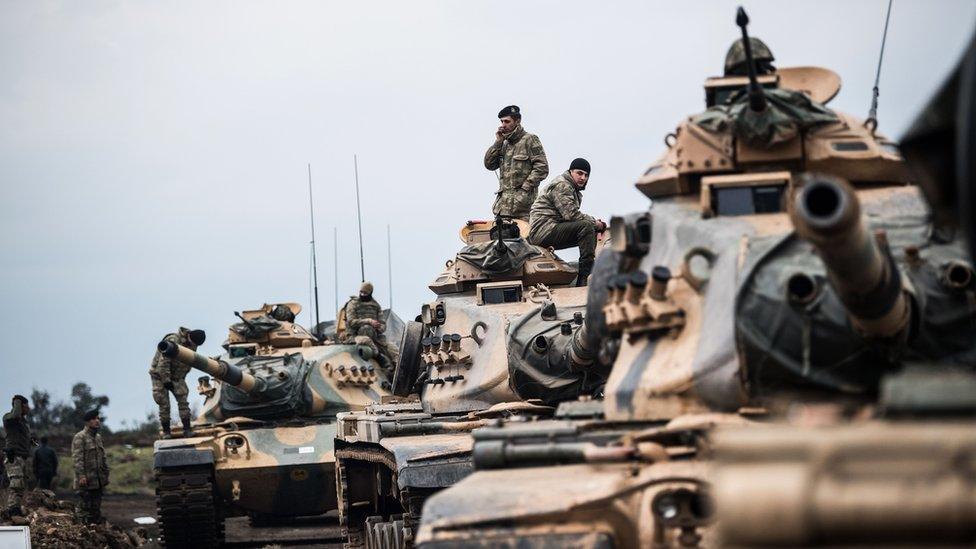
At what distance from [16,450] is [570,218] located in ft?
36.9

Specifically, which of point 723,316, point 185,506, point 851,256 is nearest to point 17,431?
point 185,506

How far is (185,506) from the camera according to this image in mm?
20312

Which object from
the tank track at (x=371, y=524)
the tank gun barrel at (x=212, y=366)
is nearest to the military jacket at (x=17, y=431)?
the tank gun barrel at (x=212, y=366)

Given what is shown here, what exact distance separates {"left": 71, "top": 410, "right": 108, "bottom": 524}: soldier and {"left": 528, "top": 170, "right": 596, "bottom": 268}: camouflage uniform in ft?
30.5

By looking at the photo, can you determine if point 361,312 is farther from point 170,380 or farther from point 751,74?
point 751,74

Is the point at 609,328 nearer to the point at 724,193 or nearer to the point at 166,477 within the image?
the point at 724,193

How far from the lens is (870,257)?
6.42 m

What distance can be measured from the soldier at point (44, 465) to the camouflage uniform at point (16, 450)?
1637 millimetres

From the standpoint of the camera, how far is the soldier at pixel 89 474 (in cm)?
2356

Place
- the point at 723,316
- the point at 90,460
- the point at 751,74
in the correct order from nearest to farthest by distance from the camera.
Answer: the point at 723,316 < the point at 751,74 < the point at 90,460

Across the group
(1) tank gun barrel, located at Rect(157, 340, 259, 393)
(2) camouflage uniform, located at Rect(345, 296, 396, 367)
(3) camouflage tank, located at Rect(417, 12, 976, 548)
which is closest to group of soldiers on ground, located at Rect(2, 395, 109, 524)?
(1) tank gun barrel, located at Rect(157, 340, 259, 393)

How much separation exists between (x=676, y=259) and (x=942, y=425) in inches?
193

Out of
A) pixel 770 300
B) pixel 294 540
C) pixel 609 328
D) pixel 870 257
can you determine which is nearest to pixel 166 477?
pixel 294 540

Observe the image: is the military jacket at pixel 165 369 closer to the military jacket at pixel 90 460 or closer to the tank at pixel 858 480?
the military jacket at pixel 90 460
